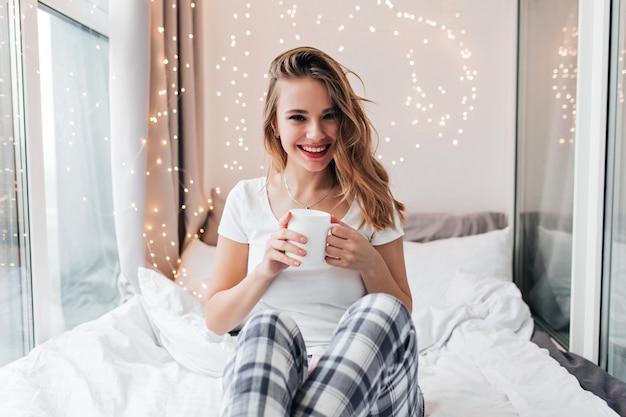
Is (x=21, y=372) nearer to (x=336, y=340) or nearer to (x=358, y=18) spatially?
(x=336, y=340)

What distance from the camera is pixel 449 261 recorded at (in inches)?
73.1

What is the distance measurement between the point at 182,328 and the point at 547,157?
1.29 meters

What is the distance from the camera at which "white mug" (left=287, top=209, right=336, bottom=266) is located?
83 centimetres

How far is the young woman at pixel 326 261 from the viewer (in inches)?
31.6

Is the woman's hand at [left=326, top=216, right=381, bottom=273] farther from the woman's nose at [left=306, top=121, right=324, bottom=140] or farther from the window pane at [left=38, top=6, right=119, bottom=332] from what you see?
the window pane at [left=38, top=6, right=119, bottom=332]

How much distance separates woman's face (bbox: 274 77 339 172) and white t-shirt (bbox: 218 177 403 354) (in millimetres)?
140

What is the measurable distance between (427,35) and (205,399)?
1.62 m

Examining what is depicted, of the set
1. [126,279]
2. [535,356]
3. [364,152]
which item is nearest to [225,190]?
[126,279]

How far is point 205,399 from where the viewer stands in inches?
44.8

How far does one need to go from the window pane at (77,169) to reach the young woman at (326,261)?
2.17ft

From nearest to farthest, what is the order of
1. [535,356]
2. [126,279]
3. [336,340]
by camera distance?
[336,340], [535,356], [126,279]

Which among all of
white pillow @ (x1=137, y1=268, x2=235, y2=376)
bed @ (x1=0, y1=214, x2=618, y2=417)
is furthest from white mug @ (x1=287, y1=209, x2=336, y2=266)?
white pillow @ (x1=137, y1=268, x2=235, y2=376)

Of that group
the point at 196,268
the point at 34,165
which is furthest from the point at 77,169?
the point at 196,268

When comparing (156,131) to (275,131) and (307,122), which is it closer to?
(275,131)
